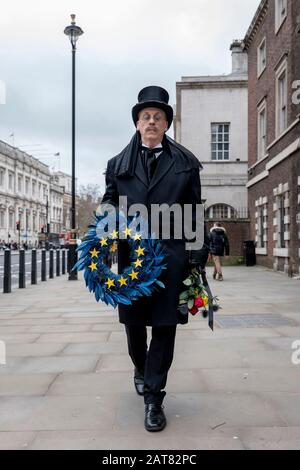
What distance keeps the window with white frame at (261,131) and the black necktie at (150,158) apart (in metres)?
16.6

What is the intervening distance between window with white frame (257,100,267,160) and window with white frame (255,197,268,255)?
6.33 ft

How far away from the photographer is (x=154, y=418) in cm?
292

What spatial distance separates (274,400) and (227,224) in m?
20.0

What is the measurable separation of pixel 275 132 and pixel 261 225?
4.12m

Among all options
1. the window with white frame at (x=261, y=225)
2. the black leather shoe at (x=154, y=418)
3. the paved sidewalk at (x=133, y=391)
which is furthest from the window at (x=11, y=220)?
the black leather shoe at (x=154, y=418)

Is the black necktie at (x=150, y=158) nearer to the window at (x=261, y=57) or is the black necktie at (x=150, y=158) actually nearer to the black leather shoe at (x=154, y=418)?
the black leather shoe at (x=154, y=418)

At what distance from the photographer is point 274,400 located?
3430 mm

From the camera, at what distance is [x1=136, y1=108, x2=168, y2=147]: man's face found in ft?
10.7

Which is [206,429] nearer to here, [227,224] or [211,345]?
[211,345]

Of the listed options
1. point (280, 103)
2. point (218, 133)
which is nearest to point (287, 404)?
point (280, 103)

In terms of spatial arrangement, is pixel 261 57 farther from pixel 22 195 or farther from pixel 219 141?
pixel 22 195

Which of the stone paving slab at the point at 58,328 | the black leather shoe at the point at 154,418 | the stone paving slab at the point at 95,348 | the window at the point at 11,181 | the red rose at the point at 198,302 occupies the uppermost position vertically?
the window at the point at 11,181

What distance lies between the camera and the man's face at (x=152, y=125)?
Answer: 327cm
